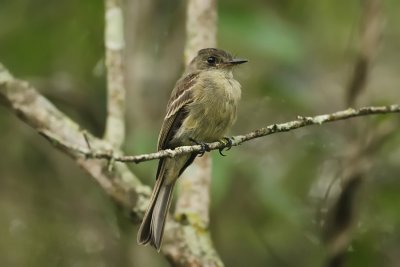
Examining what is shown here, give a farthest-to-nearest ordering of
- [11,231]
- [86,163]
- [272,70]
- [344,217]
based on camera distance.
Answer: [11,231] → [272,70] → [344,217] → [86,163]

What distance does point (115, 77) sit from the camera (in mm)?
4742

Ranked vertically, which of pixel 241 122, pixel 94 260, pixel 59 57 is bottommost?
pixel 94 260

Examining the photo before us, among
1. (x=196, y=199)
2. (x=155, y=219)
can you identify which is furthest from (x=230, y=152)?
(x=155, y=219)

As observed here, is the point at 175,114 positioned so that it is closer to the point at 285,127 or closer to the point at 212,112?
the point at 212,112

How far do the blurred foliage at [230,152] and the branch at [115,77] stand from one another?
82 centimetres

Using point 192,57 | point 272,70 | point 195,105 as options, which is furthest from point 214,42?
point 272,70

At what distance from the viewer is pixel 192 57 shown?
16.8 feet

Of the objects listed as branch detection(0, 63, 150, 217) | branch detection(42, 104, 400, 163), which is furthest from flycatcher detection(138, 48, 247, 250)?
branch detection(42, 104, 400, 163)

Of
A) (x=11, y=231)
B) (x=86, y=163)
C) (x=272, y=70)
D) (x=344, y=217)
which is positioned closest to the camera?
(x=86, y=163)

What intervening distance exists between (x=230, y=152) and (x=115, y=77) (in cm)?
96

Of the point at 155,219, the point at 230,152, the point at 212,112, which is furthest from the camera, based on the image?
the point at 230,152

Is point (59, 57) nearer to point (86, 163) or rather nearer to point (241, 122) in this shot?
point (241, 122)

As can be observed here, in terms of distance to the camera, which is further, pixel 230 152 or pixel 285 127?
pixel 230 152

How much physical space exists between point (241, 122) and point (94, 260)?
60.4 inches
